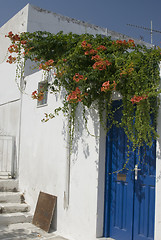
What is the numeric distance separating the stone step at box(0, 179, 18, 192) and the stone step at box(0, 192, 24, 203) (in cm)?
18

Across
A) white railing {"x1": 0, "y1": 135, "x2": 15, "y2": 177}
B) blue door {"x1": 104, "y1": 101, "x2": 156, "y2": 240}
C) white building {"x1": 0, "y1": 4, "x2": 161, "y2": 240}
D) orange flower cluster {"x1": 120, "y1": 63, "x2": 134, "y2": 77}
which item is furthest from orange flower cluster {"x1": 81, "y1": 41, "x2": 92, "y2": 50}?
white railing {"x1": 0, "y1": 135, "x2": 15, "y2": 177}

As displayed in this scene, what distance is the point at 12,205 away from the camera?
7.46 metres

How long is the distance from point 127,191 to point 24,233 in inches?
98.5

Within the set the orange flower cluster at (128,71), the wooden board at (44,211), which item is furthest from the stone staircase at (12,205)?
the orange flower cluster at (128,71)

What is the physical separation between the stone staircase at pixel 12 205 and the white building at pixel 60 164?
0.20 meters

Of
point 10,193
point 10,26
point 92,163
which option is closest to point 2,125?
point 10,193

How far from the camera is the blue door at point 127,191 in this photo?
493 centimetres

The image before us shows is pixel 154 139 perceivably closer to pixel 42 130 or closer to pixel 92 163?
pixel 92 163

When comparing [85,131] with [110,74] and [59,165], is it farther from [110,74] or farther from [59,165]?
[110,74]

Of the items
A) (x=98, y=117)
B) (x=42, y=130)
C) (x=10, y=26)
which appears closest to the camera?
(x=98, y=117)

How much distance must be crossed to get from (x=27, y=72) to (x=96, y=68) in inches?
184

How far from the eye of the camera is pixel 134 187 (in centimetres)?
521

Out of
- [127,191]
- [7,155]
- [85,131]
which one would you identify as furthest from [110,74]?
[7,155]

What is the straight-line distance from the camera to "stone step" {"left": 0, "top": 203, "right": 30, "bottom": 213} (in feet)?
23.8
